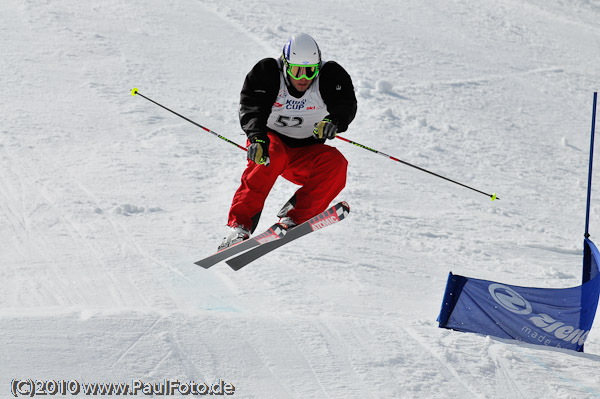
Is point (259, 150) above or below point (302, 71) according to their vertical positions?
below

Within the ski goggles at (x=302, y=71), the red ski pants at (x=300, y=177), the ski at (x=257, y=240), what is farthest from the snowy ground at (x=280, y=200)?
the ski goggles at (x=302, y=71)

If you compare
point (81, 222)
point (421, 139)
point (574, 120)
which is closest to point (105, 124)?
point (81, 222)

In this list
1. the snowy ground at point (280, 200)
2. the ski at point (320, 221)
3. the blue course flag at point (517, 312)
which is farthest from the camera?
the ski at point (320, 221)

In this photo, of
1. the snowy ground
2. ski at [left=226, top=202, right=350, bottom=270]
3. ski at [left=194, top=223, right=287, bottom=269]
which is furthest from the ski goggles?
the snowy ground

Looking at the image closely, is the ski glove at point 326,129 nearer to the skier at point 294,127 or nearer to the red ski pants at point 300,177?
the skier at point 294,127

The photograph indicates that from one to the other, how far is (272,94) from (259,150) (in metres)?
0.47

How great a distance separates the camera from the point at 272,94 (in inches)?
212

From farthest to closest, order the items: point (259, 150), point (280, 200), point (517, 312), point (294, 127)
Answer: point (280, 200) < point (294, 127) < point (259, 150) < point (517, 312)

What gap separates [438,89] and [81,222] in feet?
24.5

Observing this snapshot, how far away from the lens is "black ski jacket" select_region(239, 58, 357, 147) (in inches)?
211

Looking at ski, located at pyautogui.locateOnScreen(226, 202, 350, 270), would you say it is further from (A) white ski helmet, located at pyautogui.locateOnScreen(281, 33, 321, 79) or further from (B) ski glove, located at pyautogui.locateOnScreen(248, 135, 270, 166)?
(A) white ski helmet, located at pyautogui.locateOnScreen(281, 33, 321, 79)

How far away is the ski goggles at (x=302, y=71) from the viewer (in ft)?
17.5

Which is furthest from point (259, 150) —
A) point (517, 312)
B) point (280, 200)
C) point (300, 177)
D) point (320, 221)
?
point (280, 200)

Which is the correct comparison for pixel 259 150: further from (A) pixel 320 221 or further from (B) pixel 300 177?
(A) pixel 320 221
